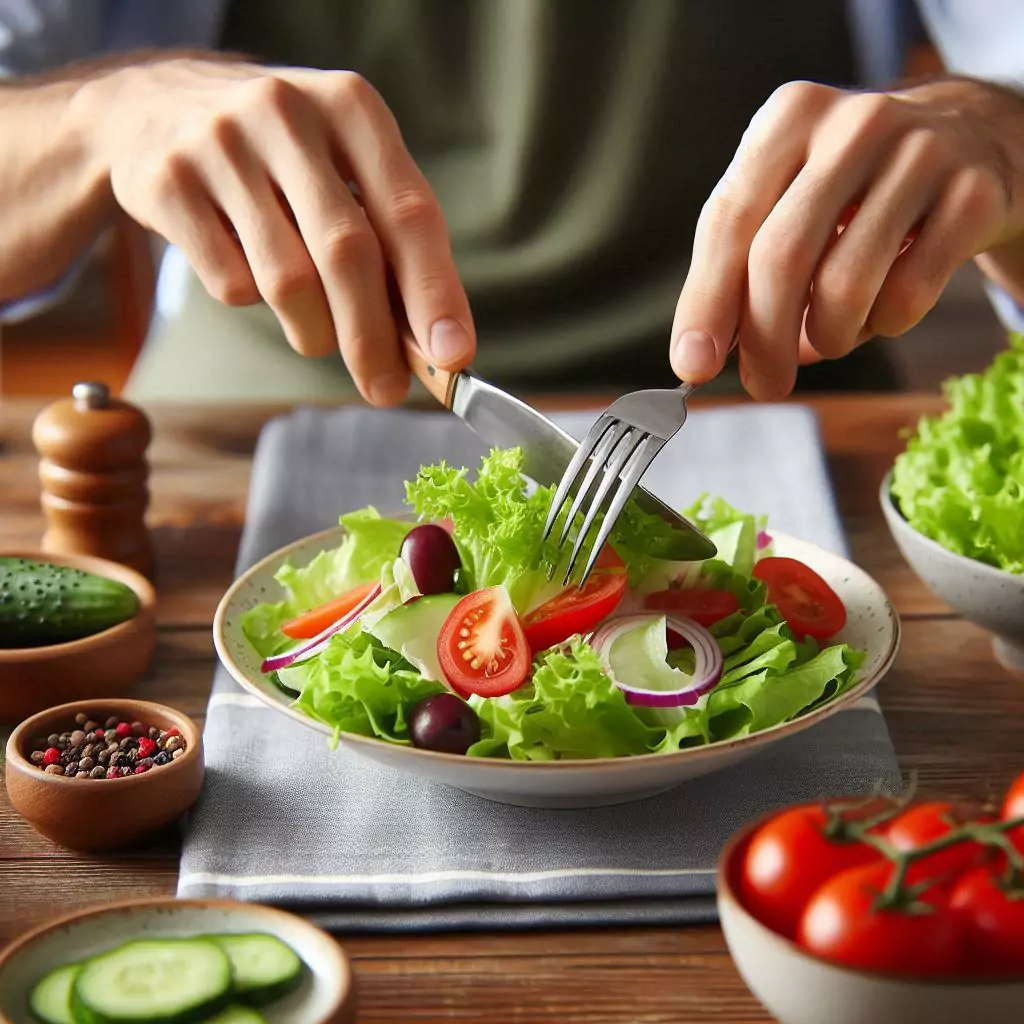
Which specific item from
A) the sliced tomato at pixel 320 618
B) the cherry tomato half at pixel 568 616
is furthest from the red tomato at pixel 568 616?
the sliced tomato at pixel 320 618

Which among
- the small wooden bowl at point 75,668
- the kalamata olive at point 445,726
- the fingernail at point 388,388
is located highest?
the fingernail at point 388,388

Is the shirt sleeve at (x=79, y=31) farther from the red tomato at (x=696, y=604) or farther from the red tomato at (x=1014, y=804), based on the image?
the red tomato at (x=1014, y=804)

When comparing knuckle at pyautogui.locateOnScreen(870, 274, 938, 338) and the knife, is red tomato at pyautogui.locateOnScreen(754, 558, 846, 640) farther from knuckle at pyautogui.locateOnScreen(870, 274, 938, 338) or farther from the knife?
knuckle at pyautogui.locateOnScreen(870, 274, 938, 338)

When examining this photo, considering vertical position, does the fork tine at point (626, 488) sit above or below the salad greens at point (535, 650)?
above

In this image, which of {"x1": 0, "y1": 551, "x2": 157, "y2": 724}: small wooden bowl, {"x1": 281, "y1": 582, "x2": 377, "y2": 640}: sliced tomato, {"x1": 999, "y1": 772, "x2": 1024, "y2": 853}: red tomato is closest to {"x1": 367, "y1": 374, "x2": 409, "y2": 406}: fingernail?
{"x1": 281, "y1": 582, "x2": 377, "y2": 640}: sliced tomato

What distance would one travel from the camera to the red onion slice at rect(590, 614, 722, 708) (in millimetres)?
1177

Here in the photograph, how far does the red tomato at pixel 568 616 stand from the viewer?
1.24m

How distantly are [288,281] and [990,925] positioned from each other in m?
0.96

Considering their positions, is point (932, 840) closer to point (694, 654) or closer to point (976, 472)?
point (694, 654)

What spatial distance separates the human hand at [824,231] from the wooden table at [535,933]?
1.21ft

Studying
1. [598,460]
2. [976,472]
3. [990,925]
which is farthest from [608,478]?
[990,925]

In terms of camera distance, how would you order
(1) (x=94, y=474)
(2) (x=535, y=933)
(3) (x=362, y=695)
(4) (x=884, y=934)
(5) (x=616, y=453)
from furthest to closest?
(1) (x=94, y=474) < (5) (x=616, y=453) < (3) (x=362, y=695) < (2) (x=535, y=933) < (4) (x=884, y=934)

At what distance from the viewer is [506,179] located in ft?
8.18

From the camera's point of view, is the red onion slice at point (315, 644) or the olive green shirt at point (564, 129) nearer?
the red onion slice at point (315, 644)
